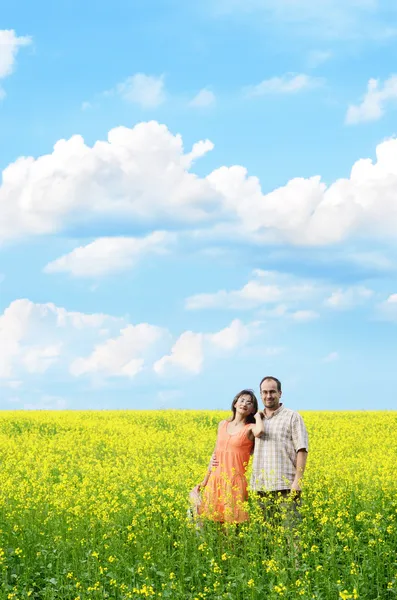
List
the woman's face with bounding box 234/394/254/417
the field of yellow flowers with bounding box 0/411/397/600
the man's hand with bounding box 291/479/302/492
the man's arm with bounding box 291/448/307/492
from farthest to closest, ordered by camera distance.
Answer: the woman's face with bounding box 234/394/254/417
the man's arm with bounding box 291/448/307/492
the man's hand with bounding box 291/479/302/492
the field of yellow flowers with bounding box 0/411/397/600

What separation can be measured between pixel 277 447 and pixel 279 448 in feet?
0.10

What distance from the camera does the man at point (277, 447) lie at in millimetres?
9500

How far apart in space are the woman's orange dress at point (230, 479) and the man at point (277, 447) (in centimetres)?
18

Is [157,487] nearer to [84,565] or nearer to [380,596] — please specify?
[84,565]

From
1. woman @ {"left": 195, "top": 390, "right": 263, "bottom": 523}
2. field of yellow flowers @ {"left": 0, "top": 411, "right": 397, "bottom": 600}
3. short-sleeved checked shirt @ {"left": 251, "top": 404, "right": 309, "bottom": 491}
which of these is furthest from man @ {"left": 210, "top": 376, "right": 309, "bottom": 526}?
field of yellow flowers @ {"left": 0, "top": 411, "right": 397, "bottom": 600}

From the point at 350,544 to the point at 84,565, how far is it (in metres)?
3.72

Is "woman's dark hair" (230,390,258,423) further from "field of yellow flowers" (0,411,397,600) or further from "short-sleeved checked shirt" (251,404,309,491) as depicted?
"field of yellow flowers" (0,411,397,600)

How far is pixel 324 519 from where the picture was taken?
9.62m

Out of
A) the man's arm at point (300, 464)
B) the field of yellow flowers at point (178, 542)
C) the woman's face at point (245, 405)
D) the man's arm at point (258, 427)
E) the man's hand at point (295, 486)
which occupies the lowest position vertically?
the field of yellow flowers at point (178, 542)

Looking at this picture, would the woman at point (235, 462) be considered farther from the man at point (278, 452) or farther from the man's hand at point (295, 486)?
the man's hand at point (295, 486)

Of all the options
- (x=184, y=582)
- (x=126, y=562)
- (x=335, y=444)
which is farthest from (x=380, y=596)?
(x=335, y=444)

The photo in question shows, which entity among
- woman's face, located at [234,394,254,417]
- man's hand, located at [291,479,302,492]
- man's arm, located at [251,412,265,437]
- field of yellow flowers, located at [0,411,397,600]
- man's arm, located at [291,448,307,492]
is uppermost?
woman's face, located at [234,394,254,417]

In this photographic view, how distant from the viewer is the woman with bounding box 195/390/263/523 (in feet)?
31.9

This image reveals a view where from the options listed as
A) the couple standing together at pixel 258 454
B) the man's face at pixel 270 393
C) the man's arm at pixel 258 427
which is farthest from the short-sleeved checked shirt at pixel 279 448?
the man's face at pixel 270 393
